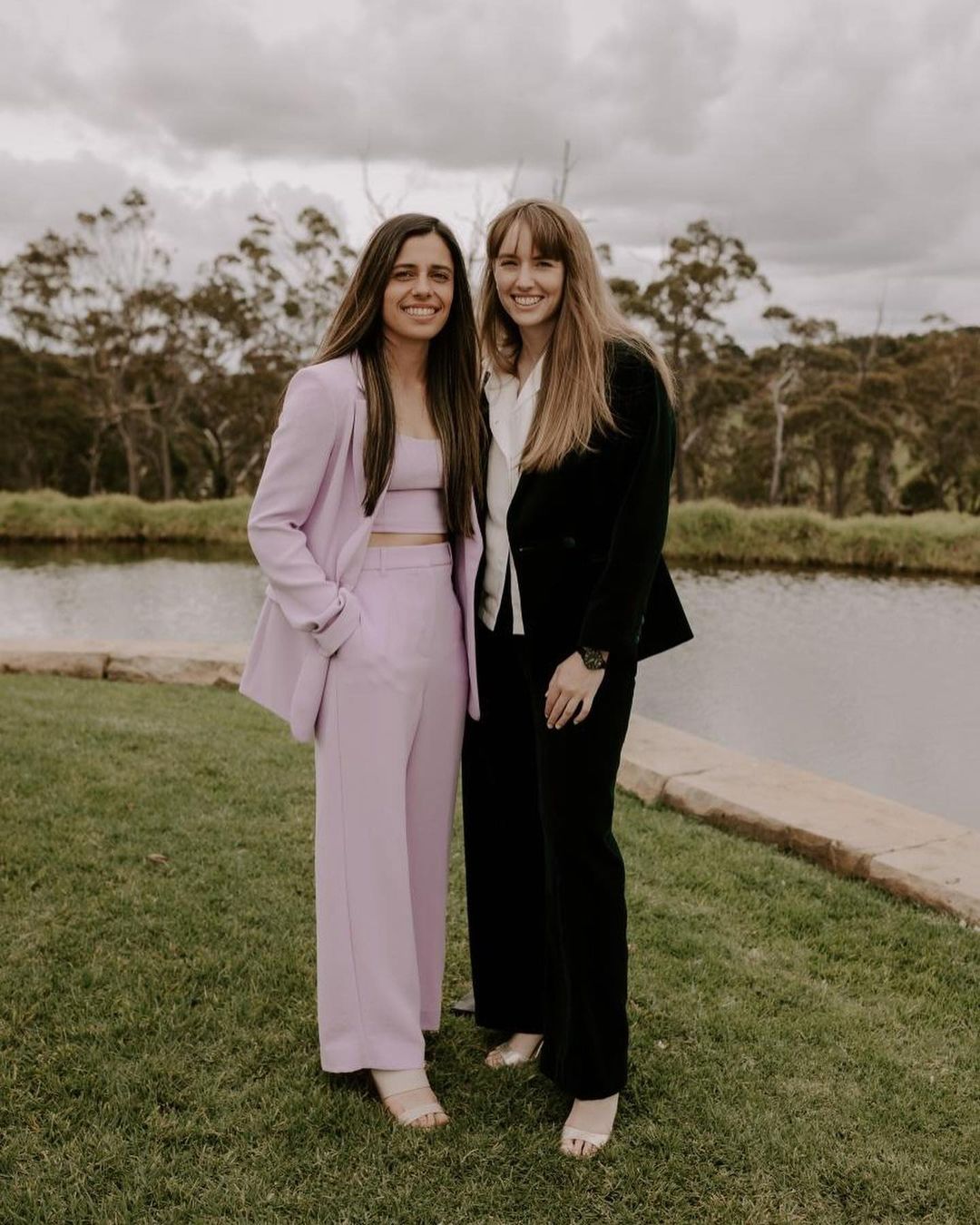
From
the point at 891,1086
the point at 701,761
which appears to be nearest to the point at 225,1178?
the point at 891,1086

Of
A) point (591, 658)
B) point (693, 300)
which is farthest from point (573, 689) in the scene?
point (693, 300)

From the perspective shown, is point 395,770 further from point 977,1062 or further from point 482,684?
point 977,1062

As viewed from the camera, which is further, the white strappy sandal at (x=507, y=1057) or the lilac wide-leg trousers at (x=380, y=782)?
the white strappy sandal at (x=507, y=1057)

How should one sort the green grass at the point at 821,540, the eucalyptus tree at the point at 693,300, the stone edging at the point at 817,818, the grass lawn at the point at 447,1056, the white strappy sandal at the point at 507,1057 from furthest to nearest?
the eucalyptus tree at the point at 693,300
the green grass at the point at 821,540
the stone edging at the point at 817,818
the white strappy sandal at the point at 507,1057
the grass lawn at the point at 447,1056

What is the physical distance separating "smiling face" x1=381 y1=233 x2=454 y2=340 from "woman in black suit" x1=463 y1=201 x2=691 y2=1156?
114 mm

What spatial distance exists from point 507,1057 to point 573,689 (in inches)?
39.2

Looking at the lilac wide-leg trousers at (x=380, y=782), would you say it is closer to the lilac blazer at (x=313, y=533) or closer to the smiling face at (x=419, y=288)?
the lilac blazer at (x=313, y=533)

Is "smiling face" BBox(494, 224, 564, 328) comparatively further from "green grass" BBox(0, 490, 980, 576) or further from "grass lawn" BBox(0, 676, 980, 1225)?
"green grass" BBox(0, 490, 980, 576)

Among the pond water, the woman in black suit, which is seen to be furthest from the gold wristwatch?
the pond water

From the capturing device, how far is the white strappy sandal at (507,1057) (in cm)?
270

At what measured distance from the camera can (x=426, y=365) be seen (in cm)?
255

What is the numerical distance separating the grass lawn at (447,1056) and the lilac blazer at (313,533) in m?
0.85

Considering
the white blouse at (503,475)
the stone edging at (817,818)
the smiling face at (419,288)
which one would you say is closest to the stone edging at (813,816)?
the stone edging at (817,818)

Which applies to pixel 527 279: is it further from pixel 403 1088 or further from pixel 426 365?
pixel 403 1088
